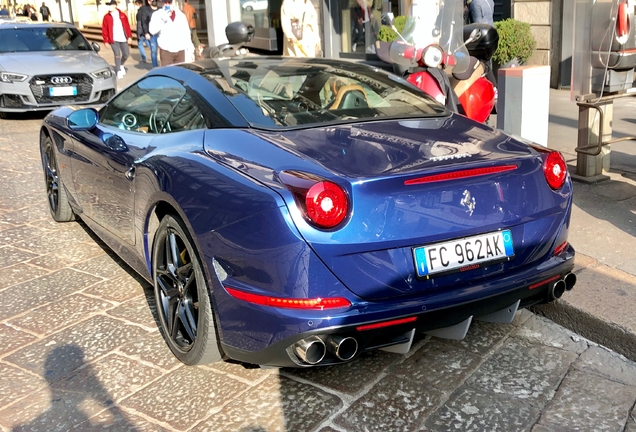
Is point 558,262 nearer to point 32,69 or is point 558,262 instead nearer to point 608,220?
point 608,220

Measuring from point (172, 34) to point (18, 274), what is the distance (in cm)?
864

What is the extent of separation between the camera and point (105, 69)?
40.9ft

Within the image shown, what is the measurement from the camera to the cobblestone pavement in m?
3.08

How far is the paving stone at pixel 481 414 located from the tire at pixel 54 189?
147 inches

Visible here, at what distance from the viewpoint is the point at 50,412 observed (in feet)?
10.6

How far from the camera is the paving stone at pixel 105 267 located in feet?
16.2

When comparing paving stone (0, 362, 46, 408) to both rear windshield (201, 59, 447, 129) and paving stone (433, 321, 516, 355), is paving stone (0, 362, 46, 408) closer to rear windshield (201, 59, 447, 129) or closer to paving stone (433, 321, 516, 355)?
rear windshield (201, 59, 447, 129)

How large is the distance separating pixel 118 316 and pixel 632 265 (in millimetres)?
2994

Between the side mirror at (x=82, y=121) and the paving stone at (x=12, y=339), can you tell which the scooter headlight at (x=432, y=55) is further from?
the paving stone at (x=12, y=339)

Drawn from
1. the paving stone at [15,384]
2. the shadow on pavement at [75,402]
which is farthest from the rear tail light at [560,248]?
the paving stone at [15,384]

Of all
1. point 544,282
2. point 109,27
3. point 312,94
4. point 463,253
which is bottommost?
point 544,282

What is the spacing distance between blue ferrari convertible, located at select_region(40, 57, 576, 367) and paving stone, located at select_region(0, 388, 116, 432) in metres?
0.50

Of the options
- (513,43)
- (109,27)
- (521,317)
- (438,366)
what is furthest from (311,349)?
(109,27)

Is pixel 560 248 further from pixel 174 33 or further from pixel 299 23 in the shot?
pixel 174 33
